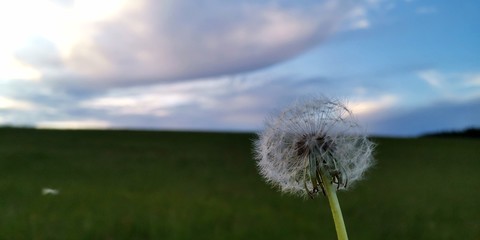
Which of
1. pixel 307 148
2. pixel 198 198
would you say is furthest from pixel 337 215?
pixel 198 198

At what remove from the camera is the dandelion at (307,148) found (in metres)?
1.45

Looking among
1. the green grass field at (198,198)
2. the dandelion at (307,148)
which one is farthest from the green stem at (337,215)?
the green grass field at (198,198)

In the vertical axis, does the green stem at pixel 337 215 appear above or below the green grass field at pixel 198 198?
above

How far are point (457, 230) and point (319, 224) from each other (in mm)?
2415

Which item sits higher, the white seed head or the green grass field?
the white seed head

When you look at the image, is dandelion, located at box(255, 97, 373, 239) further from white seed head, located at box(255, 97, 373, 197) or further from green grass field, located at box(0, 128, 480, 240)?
green grass field, located at box(0, 128, 480, 240)

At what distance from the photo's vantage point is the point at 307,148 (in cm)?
146

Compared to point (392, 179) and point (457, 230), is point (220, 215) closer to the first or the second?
point (457, 230)

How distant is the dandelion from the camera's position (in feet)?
4.76

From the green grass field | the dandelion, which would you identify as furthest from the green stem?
the green grass field

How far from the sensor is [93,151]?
20359 mm

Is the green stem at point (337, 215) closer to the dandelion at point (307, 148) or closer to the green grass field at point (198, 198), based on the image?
the dandelion at point (307, 148)

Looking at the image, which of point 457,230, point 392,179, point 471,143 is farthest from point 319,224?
point 471,143

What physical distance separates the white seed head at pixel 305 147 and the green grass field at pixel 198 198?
5.80 ft
